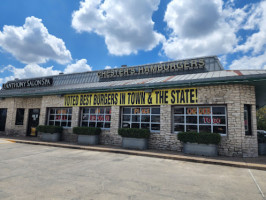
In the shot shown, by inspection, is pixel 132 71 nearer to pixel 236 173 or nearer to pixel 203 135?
pixel 203 135

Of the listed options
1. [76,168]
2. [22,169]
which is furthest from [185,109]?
[22,169]

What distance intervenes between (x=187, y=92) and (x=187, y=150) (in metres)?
3.17

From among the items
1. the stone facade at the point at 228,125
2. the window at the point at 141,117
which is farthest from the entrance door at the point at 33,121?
the window at the point at 141,117

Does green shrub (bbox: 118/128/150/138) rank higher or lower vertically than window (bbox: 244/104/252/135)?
lower

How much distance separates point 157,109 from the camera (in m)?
10.6

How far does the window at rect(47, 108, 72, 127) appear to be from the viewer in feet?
44.5

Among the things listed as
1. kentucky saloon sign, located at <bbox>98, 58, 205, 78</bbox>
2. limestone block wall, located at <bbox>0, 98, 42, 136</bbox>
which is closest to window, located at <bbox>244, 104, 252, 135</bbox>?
kentucky saloon sign, located at <bbox>98, 58, 205, 78</bbox>

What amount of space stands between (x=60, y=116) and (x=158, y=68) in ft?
29.4

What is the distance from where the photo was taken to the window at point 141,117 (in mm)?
10539

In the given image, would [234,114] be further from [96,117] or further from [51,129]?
[51,129]

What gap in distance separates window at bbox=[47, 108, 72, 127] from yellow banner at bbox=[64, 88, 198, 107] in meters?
0.76

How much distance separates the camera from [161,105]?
33.5 ft

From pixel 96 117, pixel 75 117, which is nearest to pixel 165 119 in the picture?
pixel 96 117

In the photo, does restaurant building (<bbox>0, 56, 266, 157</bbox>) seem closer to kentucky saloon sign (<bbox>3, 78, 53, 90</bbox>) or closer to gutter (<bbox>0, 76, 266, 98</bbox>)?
gutter (<bbox>0, 76, 266, 98</bbox>)
